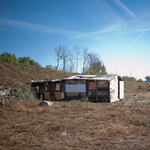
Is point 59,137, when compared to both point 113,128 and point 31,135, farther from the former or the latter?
point 113,128

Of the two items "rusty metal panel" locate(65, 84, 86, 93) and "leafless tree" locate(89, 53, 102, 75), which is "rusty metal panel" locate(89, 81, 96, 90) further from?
"leafless tree" locate(89, 53, 102, 75)

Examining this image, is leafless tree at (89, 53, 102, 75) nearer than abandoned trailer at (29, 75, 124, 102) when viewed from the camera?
No

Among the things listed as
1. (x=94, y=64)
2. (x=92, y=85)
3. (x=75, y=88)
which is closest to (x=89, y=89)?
(x=92, y=85)

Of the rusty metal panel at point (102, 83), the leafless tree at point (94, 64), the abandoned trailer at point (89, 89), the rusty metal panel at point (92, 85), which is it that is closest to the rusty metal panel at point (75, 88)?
the abandoned trailer at point (89, 89)

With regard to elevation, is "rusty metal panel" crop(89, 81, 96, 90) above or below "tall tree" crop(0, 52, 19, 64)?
below

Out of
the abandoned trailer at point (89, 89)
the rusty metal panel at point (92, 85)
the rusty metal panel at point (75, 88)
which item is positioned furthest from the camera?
the rusty metal panel at point (75, 88)

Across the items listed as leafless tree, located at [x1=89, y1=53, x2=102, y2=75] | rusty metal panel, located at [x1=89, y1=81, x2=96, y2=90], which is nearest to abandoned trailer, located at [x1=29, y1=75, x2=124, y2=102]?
rusty metal panel, located at [x1=89, y1=81, x2=96, y2=90]

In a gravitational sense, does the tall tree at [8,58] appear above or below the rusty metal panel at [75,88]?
above

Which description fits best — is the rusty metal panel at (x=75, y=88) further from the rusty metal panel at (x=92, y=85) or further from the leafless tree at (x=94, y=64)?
the leafless tree at (x=94, y=64)

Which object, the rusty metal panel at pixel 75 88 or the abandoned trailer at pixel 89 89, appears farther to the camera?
the rusty metal panel at pixel 75 88

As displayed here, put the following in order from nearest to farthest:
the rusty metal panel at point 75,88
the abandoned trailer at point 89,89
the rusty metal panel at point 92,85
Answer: the abandoned trailer at point 89,89 < the rusty metal panel at point 92,85 < the rusty metal panel at point 75,88

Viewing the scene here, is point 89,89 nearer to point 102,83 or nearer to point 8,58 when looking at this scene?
point 102,83

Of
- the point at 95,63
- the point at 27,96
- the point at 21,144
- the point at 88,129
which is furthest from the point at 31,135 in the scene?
the point at 95,63

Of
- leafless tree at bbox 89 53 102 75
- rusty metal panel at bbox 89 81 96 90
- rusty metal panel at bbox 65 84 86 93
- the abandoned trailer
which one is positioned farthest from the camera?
leafless tree at bbox 89 53 102 75
